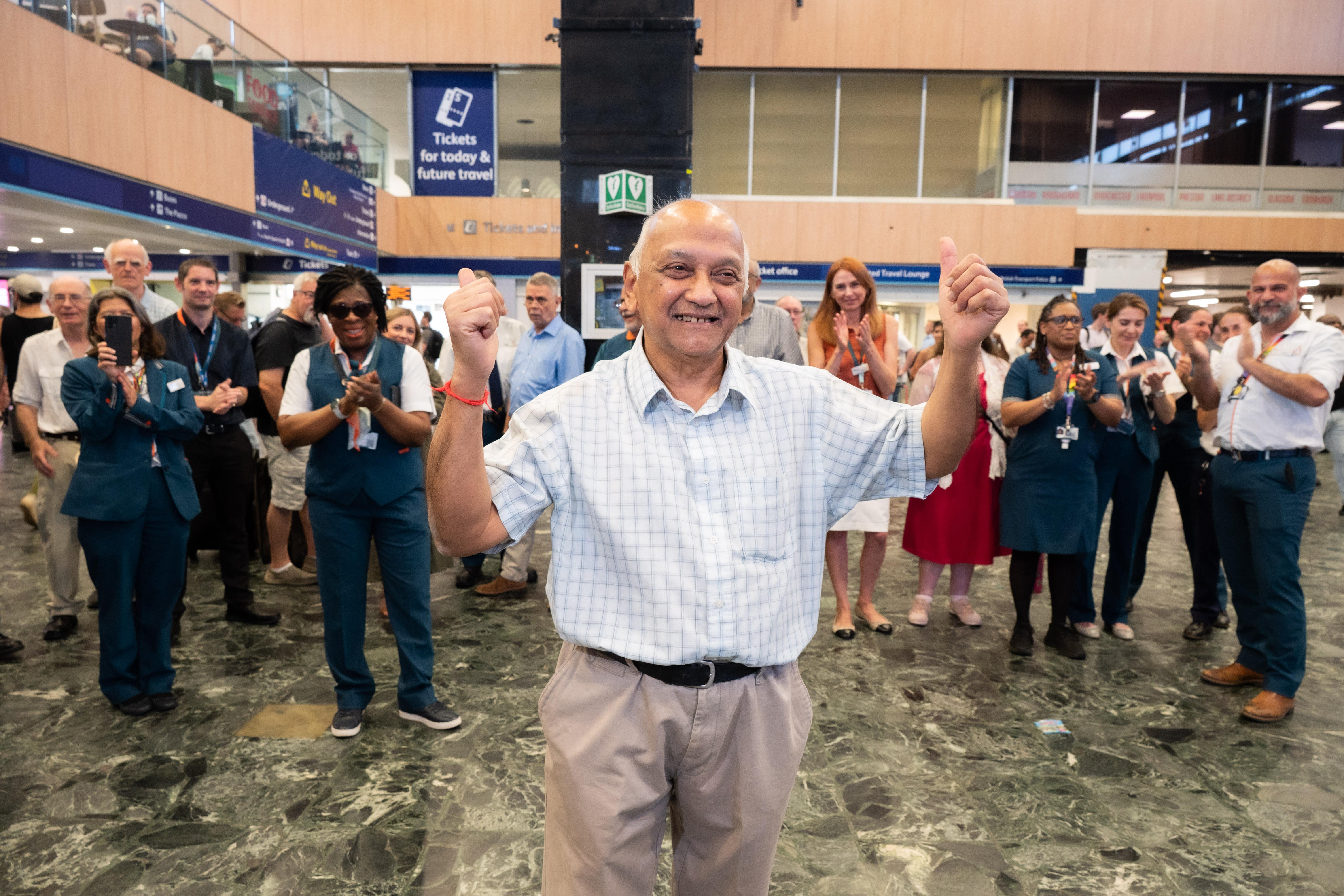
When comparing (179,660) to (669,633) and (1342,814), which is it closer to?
(669,633)

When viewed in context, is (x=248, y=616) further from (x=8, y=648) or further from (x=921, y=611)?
(x=921, y=611)

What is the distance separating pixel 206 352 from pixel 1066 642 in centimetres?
476

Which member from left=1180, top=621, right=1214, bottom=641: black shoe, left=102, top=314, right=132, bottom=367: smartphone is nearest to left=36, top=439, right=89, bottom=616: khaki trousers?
left=102, top=314, right=132, bottom=367: smartphone

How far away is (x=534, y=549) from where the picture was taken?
6.66 m

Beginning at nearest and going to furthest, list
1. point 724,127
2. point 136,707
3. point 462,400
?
point 462,400 < point 136,707 < point 724,127

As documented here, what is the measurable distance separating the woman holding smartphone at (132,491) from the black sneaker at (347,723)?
79 cm

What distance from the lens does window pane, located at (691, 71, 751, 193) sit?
634 inches

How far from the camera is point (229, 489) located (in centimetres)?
473

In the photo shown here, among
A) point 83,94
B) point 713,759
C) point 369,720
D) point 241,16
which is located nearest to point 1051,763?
point 713,759

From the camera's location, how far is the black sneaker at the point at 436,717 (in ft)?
11.4

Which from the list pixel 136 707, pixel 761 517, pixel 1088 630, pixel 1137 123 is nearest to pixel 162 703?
pixel 136 707

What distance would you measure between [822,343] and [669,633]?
11.3ft

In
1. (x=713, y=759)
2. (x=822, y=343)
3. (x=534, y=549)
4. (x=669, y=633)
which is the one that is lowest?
(x=534, y=549)

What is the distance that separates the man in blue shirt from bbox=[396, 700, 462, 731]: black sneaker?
5.80ft
